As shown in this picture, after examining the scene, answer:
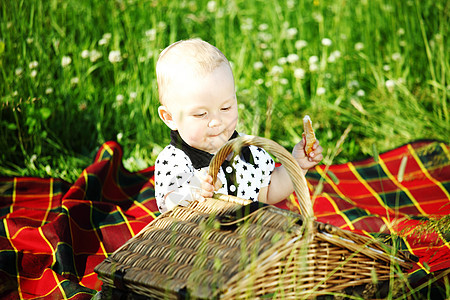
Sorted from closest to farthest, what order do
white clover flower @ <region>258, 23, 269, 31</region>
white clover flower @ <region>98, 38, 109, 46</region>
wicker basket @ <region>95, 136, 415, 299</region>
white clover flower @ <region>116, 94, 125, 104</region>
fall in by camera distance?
wicker basket @ <region>95, 136, 415, 299</region> → white clover flower @ <region>116, 94, 125, 104</region> → white clover flower @ <region>98, 38, 109, 46</region> → white clover flower @ <region>258, 23, 269, 31</region>

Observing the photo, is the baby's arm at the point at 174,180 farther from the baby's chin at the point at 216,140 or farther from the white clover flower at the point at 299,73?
the white clover flower at the point at 299,73

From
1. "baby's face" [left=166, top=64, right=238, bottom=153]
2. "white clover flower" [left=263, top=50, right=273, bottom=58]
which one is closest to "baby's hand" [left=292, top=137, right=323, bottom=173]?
"baby's face" [left=166, top=64, right=238, bottom=153]

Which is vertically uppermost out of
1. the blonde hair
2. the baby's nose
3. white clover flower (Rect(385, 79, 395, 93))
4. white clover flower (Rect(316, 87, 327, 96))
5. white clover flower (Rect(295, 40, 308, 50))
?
the blonde hair

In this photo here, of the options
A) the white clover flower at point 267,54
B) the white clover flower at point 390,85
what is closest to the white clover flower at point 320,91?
the white clover flower at point 390,85

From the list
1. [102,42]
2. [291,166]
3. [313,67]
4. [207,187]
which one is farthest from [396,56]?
[291,166]

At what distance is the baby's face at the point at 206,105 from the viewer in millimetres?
2170

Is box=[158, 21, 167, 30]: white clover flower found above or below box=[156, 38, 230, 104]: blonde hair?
below

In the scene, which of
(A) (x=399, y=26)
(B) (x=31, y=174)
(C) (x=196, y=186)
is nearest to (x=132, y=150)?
(B) (x=31, y=174)

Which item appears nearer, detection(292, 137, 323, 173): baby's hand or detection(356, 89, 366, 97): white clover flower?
detection(292, 137, 323, 173): baby's hand

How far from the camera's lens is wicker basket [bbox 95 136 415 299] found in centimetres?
160

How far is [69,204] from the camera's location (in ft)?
9.42

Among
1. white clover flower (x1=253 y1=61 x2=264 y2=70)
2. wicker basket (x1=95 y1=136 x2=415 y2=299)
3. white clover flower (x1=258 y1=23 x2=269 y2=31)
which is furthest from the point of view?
white clover flower (x1=258 y1=23 x2=269 y2=31)

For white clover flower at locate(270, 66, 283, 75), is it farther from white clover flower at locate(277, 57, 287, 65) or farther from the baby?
the baby

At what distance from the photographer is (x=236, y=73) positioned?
4.00 metres
